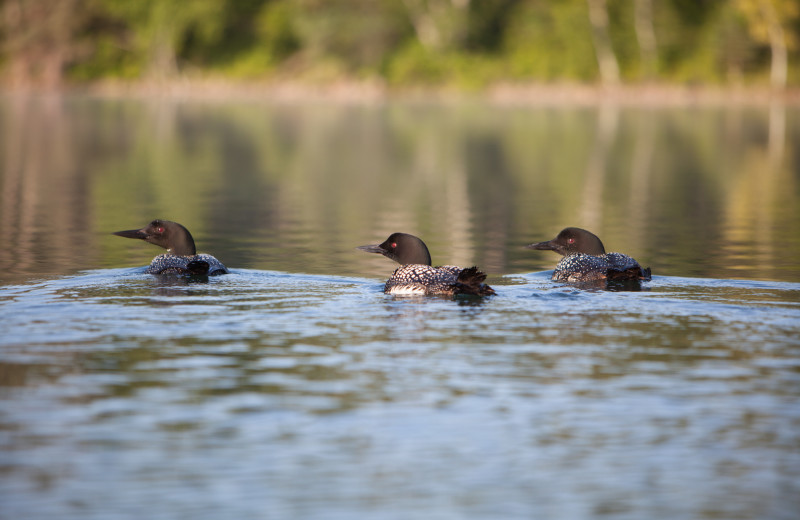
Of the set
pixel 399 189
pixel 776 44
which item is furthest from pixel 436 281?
pixel 776 44

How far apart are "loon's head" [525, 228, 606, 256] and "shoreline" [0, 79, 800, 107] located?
1888 inches

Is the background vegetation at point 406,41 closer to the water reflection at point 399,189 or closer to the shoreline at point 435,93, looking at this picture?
the shoreline at point 435,93

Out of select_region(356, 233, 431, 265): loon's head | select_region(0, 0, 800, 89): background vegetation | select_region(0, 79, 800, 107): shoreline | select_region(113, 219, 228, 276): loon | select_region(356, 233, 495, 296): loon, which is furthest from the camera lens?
A: select_region(0, 0, 800, 89): background vegetation

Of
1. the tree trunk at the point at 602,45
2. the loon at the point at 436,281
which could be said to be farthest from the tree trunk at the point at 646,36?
the loon at the point at 436,281

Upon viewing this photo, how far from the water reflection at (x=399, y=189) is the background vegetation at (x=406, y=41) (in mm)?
17136

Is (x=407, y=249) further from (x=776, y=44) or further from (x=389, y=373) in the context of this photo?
(x=776, y=44)

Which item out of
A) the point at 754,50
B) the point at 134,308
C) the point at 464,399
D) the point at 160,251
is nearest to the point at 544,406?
the point at 464,399

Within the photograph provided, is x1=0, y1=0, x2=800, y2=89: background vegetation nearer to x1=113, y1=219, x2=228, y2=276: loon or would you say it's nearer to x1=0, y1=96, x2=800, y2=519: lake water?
x1=0, y1=96, x2=800, y2=519: lake water

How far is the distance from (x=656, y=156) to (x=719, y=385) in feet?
80.0

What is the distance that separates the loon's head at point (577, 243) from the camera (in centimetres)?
1191

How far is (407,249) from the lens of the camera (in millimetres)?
11023

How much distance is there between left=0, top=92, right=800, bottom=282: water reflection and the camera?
14383mm

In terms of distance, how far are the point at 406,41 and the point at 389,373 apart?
215 feet

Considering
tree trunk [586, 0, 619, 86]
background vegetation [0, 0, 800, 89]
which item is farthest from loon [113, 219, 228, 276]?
tree trunk [586, 0, 619, 86]
